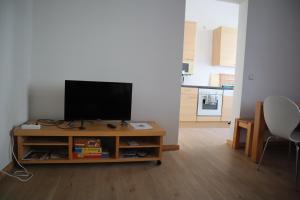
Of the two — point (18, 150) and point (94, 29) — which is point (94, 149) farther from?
point (94, 29)

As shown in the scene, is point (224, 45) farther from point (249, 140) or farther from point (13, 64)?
point (13, 64)

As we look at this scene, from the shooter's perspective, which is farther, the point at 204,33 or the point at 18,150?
the point at 204,33

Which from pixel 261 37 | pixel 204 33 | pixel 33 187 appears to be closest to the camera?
pixel 33 187

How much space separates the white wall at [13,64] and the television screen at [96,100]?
1.63 feet

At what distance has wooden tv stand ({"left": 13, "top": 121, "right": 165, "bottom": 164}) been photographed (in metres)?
2.19

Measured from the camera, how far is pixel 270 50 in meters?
3.34

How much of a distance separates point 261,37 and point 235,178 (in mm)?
2215

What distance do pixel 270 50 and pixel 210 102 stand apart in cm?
183

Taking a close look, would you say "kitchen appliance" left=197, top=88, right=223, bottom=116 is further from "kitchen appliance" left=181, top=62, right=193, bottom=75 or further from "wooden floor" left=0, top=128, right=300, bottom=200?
"wooden floor" left=0, top=128, right=300, bottom=200

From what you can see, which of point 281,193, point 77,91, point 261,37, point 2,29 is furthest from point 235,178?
point 2,29

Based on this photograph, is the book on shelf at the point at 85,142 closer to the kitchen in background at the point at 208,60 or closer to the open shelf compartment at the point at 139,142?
the open shelf compartment at the point at 139,142

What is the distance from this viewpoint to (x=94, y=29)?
2.69m

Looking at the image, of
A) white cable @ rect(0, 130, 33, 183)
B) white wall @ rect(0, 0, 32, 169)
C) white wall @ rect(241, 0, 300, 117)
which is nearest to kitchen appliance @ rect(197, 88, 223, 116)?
white wall @ rect(241, 0, 300, 117)

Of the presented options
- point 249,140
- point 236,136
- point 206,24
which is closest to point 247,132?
point 249,140
